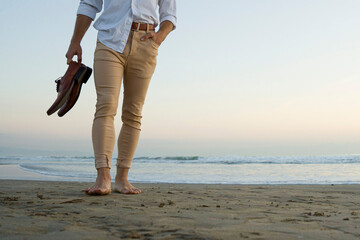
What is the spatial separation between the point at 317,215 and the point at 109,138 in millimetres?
1668

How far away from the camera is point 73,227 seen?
67.5 inches

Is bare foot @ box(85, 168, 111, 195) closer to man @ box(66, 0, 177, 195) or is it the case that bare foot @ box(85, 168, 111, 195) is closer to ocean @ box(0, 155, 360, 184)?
man @ box(66, 0, 177, 195)

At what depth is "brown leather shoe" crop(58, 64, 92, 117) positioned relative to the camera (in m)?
3.02

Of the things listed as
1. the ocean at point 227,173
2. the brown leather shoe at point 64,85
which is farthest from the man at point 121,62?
the ocean at point 227,173

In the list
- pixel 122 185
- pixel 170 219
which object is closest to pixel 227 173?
pixel 122 185

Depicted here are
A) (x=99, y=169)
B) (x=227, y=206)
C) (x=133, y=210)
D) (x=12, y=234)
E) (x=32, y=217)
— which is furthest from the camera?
(x=99, y=169)

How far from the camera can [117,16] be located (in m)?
3.08

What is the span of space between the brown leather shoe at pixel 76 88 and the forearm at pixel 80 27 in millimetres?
262

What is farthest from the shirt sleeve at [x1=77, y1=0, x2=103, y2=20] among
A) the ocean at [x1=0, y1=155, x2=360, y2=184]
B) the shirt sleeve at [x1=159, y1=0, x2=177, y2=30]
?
the ocean at [x1=0, y1=155, x2=360, y2=184]

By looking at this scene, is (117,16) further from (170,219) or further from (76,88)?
(170,219)

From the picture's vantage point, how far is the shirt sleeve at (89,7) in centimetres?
315

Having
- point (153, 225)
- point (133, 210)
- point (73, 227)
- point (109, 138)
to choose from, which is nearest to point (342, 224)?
point (153, 225)

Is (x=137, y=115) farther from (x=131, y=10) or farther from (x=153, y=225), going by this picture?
(x=153, y=225)

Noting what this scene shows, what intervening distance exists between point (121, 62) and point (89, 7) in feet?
1.87
